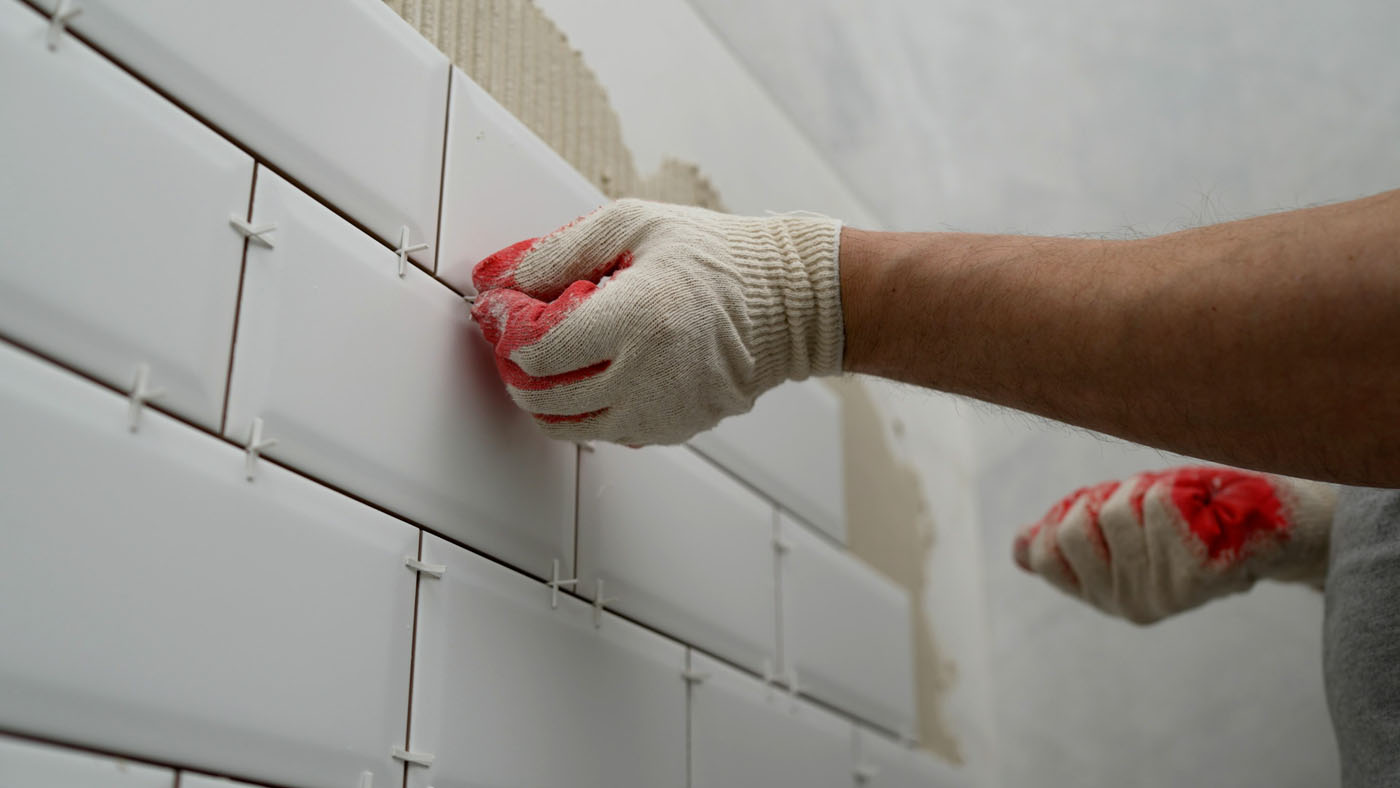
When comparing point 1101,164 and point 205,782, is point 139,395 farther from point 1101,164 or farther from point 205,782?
point 1101,164

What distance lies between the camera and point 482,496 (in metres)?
1.23

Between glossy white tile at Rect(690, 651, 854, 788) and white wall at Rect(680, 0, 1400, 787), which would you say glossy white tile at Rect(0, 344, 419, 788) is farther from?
white wall at Rect(680, 0, 1400, 787)

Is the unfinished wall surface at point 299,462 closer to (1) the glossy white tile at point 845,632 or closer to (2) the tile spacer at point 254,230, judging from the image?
(2) the tile spacer at point 254,230

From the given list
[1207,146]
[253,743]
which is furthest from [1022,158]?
[253,743]

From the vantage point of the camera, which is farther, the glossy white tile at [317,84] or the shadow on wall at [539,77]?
the shadow on wall at [539,77]

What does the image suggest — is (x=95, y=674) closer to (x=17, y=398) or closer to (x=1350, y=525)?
(x=17, y=398)

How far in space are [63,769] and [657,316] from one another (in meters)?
0.58

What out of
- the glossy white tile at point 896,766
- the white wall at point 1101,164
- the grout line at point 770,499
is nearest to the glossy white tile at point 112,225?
the grout line at point 770,499

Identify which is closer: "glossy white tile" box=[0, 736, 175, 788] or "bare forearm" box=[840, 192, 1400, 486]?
"glossy white tile" box=[0, 736, 175, 788]

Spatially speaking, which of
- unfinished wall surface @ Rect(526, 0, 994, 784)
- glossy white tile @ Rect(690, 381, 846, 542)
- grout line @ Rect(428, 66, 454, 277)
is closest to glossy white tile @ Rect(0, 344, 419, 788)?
grout line @ Rect(428, 66, 454, 277)

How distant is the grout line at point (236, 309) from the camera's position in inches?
39.0

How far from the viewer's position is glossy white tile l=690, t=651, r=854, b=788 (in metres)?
1.49

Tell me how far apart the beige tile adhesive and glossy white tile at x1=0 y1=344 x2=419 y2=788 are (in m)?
0.57

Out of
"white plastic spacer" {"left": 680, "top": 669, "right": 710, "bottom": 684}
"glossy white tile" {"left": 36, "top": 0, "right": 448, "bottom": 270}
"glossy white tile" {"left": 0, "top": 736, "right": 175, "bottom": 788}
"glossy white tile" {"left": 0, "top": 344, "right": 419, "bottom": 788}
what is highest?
"glossy white tile" {"left": 36, "top": 0, "right": 448, "bottom": 270}
